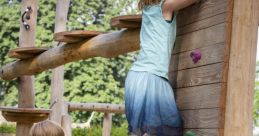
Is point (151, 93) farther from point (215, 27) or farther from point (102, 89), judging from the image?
point (102, 89)

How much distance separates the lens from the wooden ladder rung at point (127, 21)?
11.2ft

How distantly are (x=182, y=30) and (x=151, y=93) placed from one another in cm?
46

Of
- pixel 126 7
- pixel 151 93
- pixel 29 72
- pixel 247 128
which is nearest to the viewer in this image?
pixel 247 128

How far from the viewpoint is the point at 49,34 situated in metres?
16.9

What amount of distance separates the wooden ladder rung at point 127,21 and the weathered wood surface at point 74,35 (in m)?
1.11

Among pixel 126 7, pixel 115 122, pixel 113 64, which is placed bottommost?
pixel 115 122

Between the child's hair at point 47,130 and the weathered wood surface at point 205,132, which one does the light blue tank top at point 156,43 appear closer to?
the weathered wood surface at point 205,132

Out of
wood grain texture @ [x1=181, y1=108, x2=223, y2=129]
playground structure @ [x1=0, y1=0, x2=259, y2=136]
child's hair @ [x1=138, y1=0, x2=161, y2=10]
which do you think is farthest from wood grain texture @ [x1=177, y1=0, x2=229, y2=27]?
wood grain texture @ [x1=181, y1=108, x2=223, y2=129]

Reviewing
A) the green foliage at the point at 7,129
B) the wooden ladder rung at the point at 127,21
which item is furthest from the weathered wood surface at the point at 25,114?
the green foliage at the point at 7,129

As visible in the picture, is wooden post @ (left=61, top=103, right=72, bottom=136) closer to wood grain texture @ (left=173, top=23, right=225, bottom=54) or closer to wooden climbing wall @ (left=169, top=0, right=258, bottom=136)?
wood grain texture @ (left=173, top=23, right=225, bottom=54)

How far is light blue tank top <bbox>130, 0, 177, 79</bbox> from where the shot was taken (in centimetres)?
276

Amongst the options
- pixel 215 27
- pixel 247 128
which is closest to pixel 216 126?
pixel 247 128

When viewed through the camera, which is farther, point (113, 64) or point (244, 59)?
point (113, 64)

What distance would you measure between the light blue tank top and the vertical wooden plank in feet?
1.23
